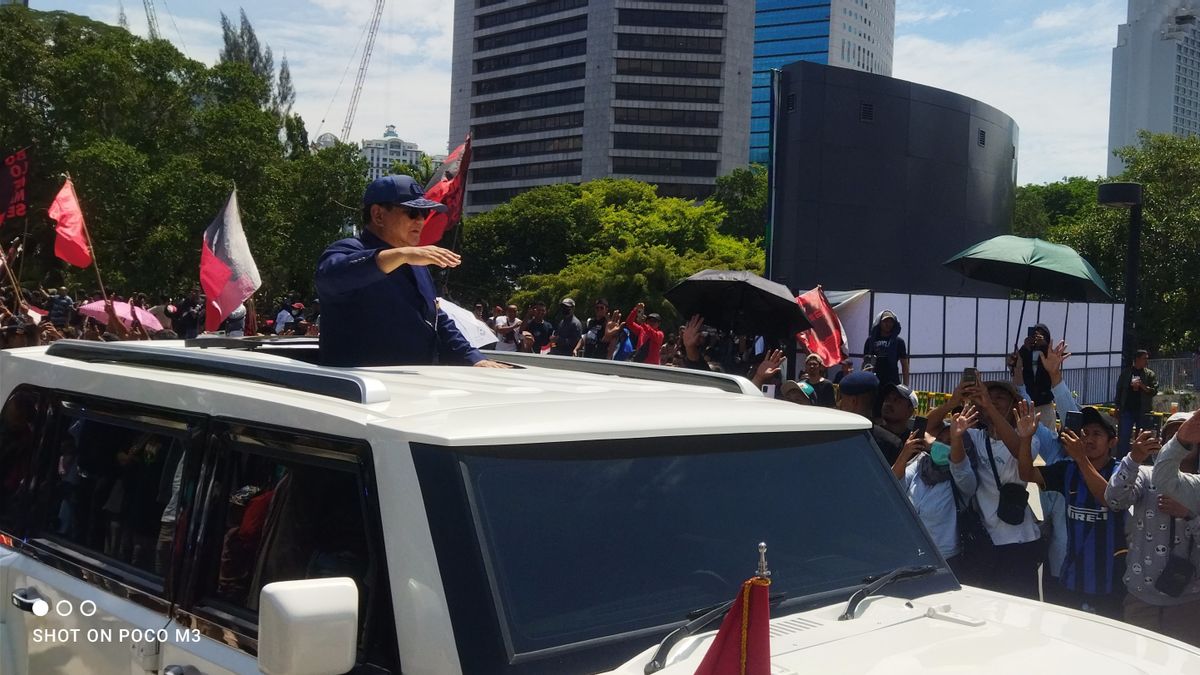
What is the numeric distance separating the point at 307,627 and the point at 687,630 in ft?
2.72

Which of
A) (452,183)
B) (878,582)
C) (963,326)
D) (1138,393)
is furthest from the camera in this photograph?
(963,326)

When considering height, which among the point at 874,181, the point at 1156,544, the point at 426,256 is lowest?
the point at 1156,544

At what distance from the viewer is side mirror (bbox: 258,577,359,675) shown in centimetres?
Result: 212

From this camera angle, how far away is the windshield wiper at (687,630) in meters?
2.33

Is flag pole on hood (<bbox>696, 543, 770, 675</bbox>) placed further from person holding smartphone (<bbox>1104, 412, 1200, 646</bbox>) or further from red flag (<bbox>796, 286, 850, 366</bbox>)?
red flag (<bbox>796, 286, 850, 366</bbox>)

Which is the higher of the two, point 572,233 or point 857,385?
point 572,233

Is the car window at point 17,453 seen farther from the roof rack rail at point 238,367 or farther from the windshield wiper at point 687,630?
the windshield wiper at point 687,630

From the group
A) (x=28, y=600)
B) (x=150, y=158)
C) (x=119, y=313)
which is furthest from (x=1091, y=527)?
(x=150, y=158)

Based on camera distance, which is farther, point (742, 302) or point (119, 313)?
→ point (119, 313)

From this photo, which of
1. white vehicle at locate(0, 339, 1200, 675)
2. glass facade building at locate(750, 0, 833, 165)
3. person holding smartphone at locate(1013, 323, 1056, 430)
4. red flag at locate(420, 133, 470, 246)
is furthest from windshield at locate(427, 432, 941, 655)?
glass facade building at locate(750, 0, 833, 165)

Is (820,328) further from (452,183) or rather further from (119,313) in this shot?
(119,313)

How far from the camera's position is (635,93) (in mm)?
108938

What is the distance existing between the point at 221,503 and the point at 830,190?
74.6 ft

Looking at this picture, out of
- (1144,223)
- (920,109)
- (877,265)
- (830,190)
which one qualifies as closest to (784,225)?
(830,190)
